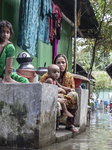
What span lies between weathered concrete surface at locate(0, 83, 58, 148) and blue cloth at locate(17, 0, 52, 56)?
2469 mm

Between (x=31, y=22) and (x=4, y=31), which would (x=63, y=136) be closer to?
(x=4, y=31)

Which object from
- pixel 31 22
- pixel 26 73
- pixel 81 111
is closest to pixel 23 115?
pixel 26 73

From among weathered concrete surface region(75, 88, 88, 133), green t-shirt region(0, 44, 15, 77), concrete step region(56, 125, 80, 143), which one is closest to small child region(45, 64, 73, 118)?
concrete step region(56, 125, 80, 143)

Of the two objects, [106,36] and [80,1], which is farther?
[106,36]

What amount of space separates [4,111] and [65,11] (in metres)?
7.45

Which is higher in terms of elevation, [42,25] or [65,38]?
[65,38]

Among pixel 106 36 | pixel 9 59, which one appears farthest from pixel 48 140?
pixel 106 36

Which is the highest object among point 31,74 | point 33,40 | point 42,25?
point 42,25

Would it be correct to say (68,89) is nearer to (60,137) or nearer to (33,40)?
(60,137)

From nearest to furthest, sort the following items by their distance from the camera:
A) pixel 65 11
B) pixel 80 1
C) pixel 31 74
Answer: pixel 31 74, pixel 80 1, pixel 65 11

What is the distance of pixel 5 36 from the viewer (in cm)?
345

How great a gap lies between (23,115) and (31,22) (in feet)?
9.71

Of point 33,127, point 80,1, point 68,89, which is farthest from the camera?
point 80,1

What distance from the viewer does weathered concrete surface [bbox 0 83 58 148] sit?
113 inches
